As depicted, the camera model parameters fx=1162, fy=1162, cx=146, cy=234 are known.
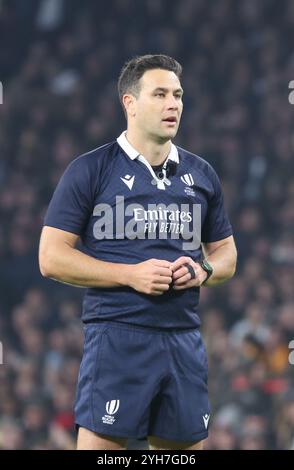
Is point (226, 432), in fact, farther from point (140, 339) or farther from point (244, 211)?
point (140, 339)

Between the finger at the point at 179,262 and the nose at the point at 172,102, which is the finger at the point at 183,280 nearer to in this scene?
the finger at the point at 179,262

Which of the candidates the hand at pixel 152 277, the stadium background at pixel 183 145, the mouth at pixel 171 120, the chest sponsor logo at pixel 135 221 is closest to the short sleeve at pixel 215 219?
the chest sponsor logo at pixel 135 221

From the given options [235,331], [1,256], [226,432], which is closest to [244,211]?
[235,331]

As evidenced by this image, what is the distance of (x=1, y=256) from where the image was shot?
11.9 metres

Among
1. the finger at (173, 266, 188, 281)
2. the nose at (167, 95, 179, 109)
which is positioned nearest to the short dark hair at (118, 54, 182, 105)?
the nose at (167, 95, 179, 109)

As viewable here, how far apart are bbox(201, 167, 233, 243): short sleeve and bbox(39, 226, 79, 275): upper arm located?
24.2 inches

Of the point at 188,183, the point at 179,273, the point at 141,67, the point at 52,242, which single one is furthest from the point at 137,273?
the point at 141,67

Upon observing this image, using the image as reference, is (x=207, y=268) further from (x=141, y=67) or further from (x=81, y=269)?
(x=141, y=67)

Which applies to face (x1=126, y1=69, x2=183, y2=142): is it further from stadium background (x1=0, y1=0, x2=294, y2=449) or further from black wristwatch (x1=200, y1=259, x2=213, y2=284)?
stadium background (x1=0, y1=0, x2=294, y2=449)

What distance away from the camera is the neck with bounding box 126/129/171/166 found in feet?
15.1

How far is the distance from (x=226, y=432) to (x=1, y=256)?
416 cm

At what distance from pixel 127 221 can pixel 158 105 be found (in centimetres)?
47

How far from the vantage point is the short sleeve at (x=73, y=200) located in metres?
4.46

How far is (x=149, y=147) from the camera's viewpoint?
4.61 m
